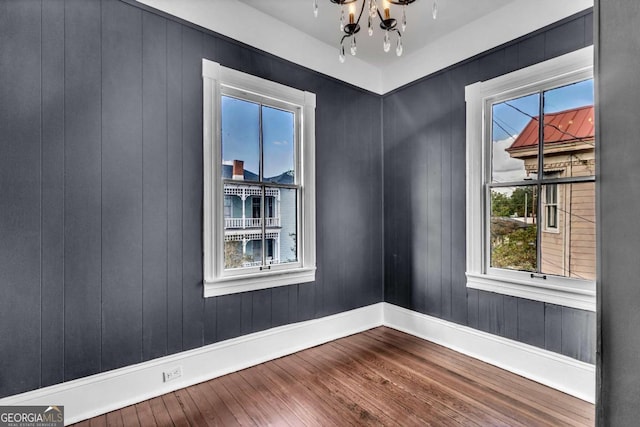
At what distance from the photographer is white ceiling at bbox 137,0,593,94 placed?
2.46 m

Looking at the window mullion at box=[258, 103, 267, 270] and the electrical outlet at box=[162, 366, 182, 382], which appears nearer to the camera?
the electrical outlet at box=[162, 366, 182, 382]

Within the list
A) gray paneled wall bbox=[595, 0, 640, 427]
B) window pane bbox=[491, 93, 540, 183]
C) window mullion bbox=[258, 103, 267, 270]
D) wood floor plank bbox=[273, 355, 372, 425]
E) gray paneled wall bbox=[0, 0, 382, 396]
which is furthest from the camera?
window mullion bbox=[258, 103, 267, 270]

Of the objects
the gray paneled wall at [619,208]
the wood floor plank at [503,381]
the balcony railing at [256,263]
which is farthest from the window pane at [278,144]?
the gray paneled wall at [619,208]

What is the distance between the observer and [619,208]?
0.97ft

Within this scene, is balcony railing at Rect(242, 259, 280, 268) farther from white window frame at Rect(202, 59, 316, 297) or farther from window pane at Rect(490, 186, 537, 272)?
window pane at Rect(490, 186, 537, 272)

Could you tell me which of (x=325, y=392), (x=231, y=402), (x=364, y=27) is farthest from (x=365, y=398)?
(x=364, y=27)

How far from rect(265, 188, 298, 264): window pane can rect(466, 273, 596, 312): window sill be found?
66.9 inches

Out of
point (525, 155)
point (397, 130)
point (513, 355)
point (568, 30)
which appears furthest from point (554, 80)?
point (513, 355)

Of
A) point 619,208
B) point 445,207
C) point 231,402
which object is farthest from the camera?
point 445,207

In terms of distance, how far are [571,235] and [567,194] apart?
0.31 m

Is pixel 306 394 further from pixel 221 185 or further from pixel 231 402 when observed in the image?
pixel 221 185

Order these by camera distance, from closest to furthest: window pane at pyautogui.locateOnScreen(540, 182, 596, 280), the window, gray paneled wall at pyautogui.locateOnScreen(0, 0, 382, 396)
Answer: gray paneled wall at pyautogui.locateOnScreen(0, 0, 382, 396) → window pane at pyautogui.locateOnScreen(540, 182, 596, 280) → the window

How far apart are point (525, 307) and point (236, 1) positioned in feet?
11.5

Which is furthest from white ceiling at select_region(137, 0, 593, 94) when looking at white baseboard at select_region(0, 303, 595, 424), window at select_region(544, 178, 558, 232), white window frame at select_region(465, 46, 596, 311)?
white baseboard at select_region(0, 303, 595, 424)
